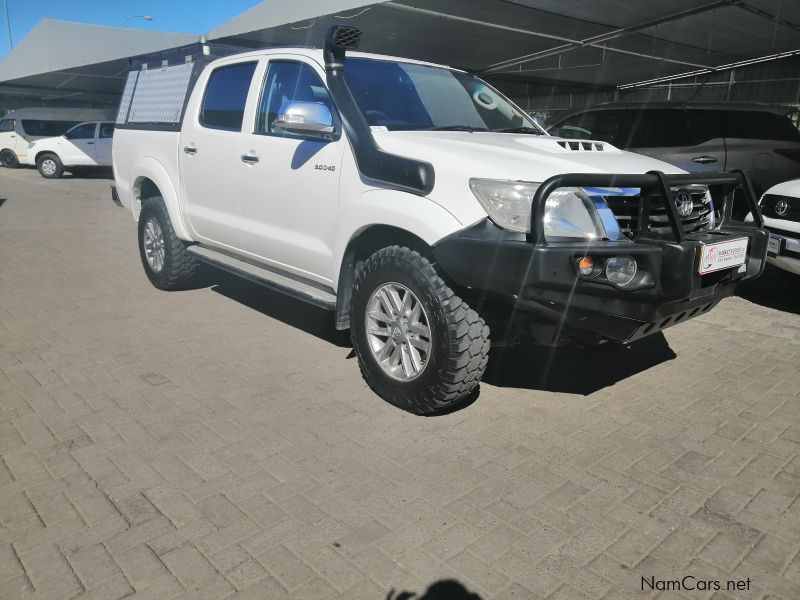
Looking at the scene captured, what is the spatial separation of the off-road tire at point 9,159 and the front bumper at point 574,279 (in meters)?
24.2

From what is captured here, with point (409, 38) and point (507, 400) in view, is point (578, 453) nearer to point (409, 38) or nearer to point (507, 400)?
point (507, 400)

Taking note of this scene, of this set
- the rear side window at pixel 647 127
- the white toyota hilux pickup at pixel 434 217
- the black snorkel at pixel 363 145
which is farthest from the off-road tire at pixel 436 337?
the rear side window at pixel 647 127

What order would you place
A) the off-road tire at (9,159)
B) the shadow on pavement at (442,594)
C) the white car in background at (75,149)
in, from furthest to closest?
the off-road tire at (9,159) < the white car in background at (75,149) < the shadow on pavement at (442,594)

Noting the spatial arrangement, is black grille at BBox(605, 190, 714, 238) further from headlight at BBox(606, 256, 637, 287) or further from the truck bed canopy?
the truck bed canopy

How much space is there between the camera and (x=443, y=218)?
3207mm

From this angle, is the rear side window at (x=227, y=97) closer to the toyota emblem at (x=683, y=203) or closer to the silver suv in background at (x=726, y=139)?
the toyota emblem at (x=683, y=203)

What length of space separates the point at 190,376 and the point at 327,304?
103 cm

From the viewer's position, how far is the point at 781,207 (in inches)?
214

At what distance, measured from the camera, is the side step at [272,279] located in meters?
4.08

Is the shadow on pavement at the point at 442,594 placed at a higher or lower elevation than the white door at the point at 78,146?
lower

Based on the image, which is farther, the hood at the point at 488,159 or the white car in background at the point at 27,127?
the white car in background at the point at 27,127

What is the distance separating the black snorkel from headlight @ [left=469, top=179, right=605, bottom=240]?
371 mm

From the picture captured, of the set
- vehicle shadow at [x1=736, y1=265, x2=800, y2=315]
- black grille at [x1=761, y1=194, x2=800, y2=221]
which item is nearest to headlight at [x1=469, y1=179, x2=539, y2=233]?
black grille at [x1=761, y1=194, x2=800, y2=221]

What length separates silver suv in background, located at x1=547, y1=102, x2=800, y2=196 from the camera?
7000 millimetres
